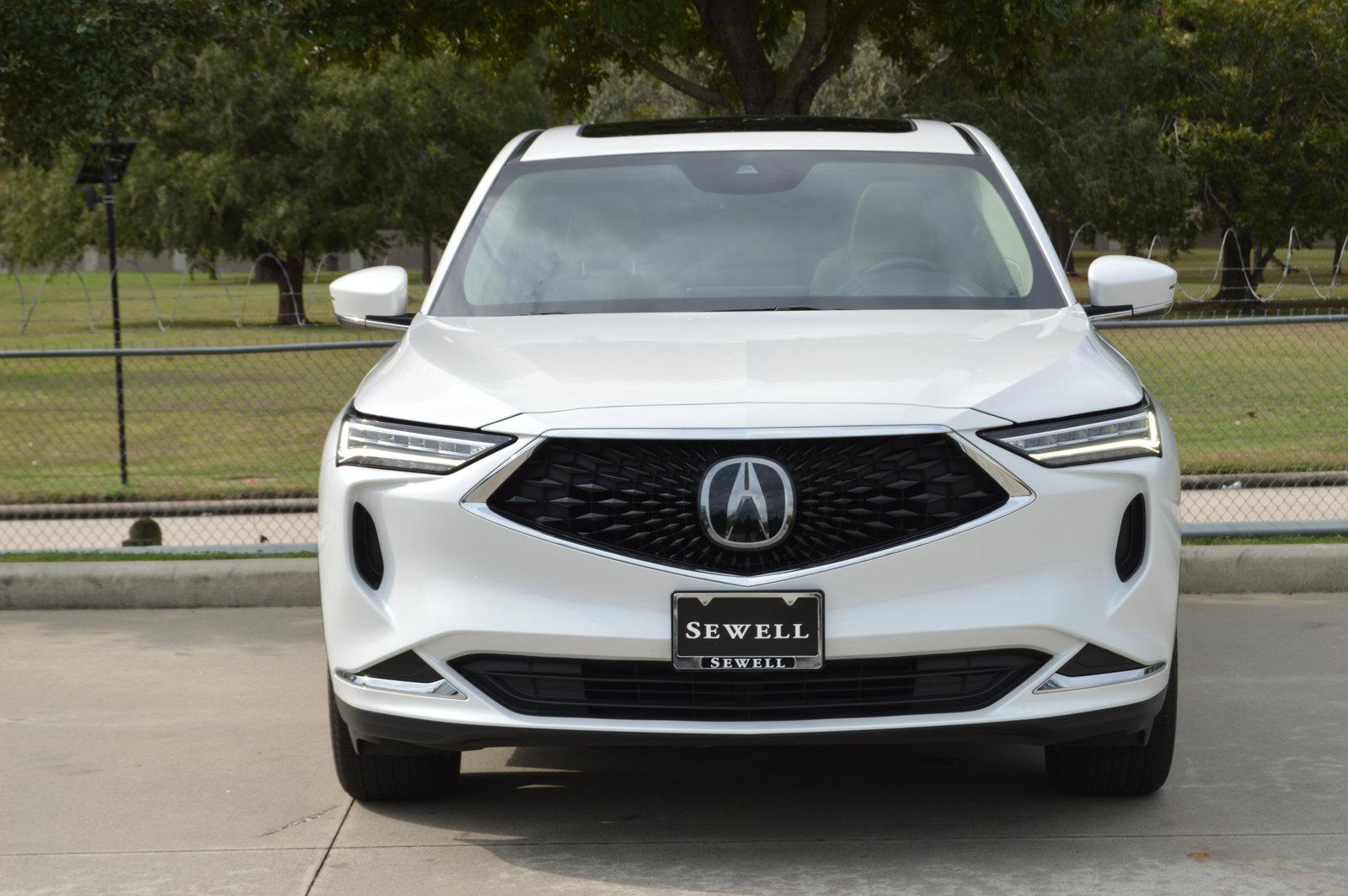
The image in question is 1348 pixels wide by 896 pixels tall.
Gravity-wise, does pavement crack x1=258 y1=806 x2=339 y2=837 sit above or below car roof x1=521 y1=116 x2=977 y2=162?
below

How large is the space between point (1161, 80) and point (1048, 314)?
4278 centimetres

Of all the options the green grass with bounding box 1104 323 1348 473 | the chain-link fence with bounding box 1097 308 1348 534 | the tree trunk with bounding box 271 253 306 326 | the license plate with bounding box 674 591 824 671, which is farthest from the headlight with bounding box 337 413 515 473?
the tree trunk with bounding box 271 253 306 326

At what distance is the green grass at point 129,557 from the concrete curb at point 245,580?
26 centimetres

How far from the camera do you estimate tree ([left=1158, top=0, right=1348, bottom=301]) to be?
137 ft

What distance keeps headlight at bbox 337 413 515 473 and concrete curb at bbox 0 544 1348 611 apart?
146 inches

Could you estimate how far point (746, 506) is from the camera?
154 inches

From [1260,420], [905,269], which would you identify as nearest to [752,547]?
[905,269]

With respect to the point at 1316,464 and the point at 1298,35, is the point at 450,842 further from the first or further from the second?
the point at 1298,35

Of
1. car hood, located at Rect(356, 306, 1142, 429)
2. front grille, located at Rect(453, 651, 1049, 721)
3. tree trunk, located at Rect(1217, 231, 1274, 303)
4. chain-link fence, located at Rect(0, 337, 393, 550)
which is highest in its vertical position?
car hood, located at Rect(356, 306, 1142, 429)

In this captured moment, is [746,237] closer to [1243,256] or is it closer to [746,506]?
[746,506]

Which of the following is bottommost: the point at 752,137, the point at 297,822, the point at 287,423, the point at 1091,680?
the point at 287,423

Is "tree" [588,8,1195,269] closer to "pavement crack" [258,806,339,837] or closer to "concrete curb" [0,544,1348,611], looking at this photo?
"concrete curb" [0,544,1348,611]

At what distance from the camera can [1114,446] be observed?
4.14m

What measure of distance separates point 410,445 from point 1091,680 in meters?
1.68
